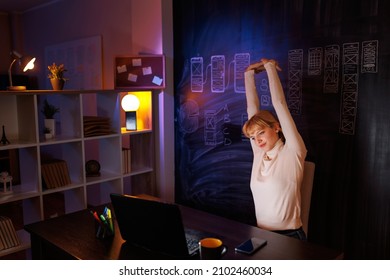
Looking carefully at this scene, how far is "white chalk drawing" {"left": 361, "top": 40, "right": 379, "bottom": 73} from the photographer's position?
224 cm

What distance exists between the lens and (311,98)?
2549mm

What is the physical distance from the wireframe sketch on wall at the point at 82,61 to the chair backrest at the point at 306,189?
8.54 feet

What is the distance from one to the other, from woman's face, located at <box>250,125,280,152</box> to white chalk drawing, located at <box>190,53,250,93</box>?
0.47m

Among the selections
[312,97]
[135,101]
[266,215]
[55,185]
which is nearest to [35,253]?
[55,185]

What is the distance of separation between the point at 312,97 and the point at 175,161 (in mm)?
1416

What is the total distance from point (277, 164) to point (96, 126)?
1404 millimetres

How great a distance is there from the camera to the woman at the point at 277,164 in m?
2.39

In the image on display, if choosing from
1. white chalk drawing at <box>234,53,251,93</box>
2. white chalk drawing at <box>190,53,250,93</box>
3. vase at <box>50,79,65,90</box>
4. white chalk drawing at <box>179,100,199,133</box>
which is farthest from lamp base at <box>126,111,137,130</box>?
white chalk drawing at <box>234,53,251,93</box>

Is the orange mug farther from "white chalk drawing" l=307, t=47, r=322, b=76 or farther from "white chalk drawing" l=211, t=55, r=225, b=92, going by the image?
"white chalk drawing" l=211, t=55, r=225, b=92

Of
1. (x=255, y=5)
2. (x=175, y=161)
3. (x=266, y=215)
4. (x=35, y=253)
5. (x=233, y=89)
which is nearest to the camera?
(x=35, y=253)

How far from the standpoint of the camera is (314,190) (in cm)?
262

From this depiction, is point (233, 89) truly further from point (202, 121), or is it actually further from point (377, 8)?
point (377, 8)

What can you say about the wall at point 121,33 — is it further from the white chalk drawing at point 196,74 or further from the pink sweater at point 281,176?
the pink sweater at point 281,176

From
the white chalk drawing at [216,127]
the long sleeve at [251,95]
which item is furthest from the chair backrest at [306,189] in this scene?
the white chalk drawing at [216,127]
